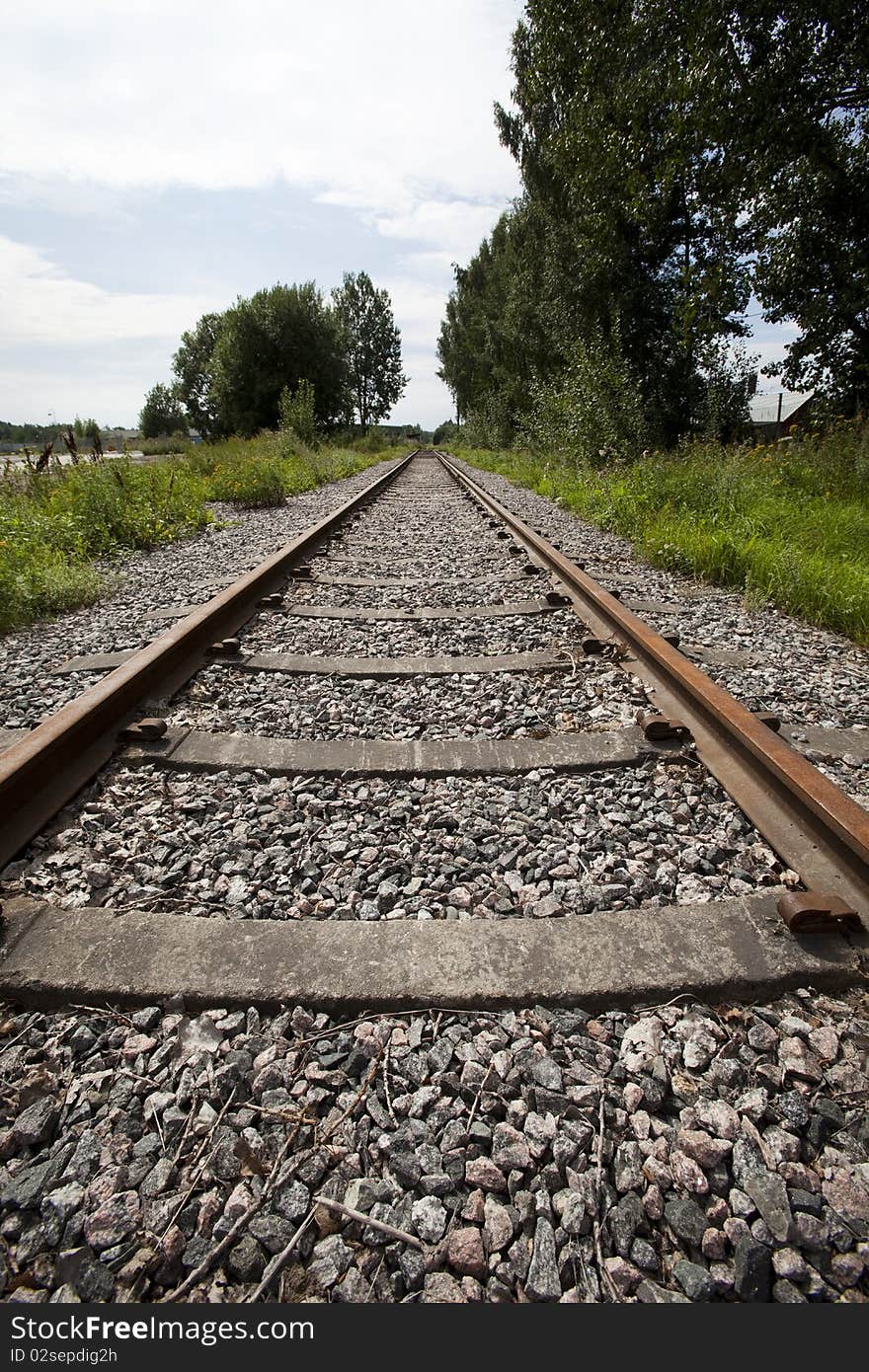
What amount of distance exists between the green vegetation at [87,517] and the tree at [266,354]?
2136cm

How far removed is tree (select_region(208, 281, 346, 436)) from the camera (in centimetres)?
2969

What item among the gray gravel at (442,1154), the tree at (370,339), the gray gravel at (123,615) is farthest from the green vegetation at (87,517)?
the tree at (370,339)

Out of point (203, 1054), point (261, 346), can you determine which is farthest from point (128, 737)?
point (261, 346)

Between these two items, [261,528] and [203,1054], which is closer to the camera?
[203,1054]

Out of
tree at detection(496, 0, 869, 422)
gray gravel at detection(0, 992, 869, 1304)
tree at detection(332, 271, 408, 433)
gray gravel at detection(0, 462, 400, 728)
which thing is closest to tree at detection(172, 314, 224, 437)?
tree at detection(332, 271, 408, 433)

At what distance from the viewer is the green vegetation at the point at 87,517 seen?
4109 millimetres

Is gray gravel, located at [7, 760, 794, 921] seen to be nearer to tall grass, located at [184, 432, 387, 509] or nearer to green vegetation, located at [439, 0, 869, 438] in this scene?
tall grass, located at [184, 432, 387, 509]

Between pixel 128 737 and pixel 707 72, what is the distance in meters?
12.5

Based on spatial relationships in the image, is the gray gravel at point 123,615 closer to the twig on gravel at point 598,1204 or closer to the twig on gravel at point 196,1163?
the twig on gravel at point 196,1163

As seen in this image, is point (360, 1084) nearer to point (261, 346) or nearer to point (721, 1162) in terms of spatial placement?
point (721, 1162)

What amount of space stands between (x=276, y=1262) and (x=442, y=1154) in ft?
0.88

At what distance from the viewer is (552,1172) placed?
38.3 inches

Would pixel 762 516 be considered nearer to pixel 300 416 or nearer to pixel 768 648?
pixel 768 648

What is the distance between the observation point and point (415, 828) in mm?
1808
